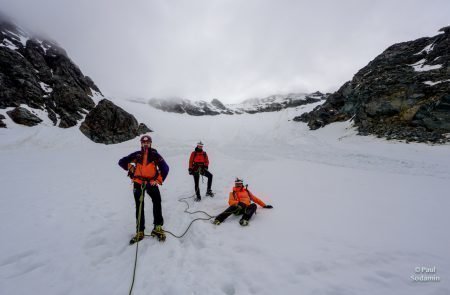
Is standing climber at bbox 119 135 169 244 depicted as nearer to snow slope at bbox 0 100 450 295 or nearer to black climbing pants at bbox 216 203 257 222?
snow slope at bbox 0 100 450 295

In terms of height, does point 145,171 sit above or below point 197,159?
above

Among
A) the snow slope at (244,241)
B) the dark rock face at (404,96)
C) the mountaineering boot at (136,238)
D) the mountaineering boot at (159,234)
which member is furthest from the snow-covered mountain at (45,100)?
the dark rock face at (404,96)

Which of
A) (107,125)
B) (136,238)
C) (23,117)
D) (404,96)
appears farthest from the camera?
(107,125)

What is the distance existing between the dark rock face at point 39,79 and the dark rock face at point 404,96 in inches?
1667

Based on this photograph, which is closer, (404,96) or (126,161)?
(126,161)

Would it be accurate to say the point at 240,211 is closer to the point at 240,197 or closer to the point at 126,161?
the point at 240,197

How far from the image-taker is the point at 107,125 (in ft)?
109

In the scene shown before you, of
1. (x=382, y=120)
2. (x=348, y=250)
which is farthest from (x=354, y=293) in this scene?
(x=382, y=120)

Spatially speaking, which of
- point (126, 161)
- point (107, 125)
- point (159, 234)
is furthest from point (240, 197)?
point (107, 125)

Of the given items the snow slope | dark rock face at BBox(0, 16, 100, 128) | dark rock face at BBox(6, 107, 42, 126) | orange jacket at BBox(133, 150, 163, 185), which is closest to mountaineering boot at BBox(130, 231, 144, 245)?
the snow slope

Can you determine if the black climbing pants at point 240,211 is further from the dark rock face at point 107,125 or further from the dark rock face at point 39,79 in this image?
the dark rock face at point 39,79

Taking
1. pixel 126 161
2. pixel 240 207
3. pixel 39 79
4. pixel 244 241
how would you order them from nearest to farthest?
pixel 244 241 < pixel 126 161 < pixel 240 207 < pixel 39 79

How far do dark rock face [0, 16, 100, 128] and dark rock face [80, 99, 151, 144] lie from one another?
3234 mm

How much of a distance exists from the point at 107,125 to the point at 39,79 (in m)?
16.9
